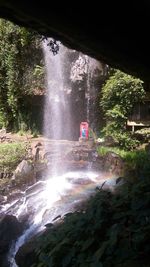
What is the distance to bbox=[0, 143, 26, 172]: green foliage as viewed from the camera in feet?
40.7

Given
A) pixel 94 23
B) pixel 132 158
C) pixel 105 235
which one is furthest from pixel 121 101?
pixel 94 23

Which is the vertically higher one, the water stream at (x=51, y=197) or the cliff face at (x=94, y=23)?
A: the cliff face at (x=94, y=23)

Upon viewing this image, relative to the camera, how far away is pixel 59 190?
394 inches

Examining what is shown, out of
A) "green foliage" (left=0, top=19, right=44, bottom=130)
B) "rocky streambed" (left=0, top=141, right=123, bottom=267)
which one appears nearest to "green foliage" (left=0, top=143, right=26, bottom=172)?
"rocky streambed" (left=0, top=141, right=123, bottom=267)

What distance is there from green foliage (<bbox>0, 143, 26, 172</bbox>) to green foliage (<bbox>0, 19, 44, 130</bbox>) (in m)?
3.52

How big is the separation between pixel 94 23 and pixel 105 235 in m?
1.52

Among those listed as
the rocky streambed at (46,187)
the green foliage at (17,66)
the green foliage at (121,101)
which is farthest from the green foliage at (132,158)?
the green foliage at (17,66)

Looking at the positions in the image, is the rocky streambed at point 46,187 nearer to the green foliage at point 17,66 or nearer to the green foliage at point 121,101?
the green foliage at point 121,101

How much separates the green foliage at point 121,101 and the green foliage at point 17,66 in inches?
144

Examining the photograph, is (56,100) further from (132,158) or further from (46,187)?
(46,187)

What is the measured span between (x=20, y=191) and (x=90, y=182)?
1.81 meters

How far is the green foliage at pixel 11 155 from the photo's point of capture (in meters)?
12.4

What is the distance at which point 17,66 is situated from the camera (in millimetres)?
16797

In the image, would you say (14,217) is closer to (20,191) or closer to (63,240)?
(20,191)
